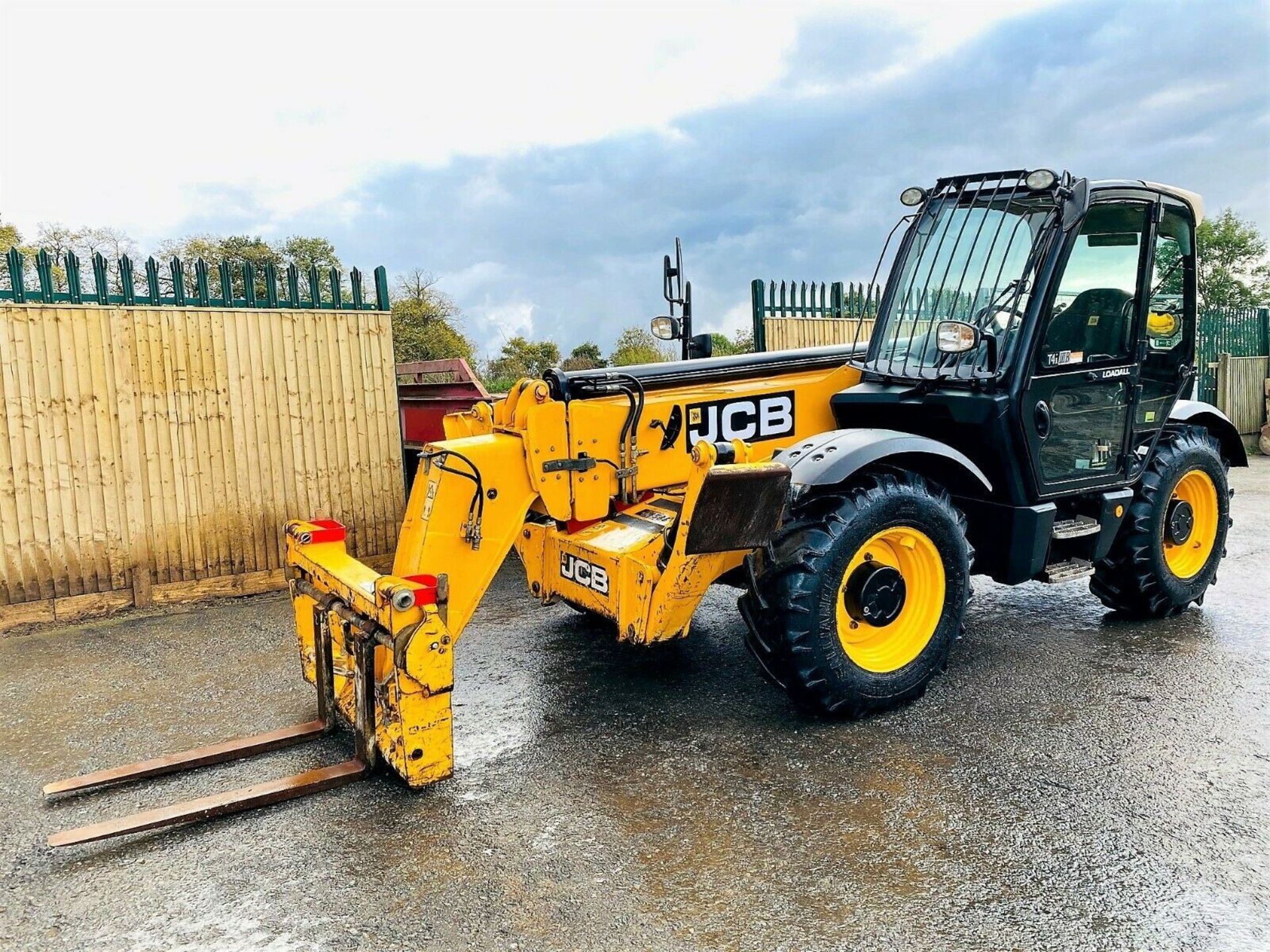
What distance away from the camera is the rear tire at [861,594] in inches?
159

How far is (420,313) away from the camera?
20.0 meters

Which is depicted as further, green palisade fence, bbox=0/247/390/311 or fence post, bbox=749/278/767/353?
fence post, bbox=749/278/767/353

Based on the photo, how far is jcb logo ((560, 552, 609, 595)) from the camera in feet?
14.0

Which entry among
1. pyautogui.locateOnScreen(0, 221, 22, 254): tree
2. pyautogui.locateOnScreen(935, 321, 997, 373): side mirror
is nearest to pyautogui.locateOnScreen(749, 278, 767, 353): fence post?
pyautogui.locateOnScreen(935, 321, 997, 373): side mirror

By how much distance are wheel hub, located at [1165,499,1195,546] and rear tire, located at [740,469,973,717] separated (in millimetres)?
2114

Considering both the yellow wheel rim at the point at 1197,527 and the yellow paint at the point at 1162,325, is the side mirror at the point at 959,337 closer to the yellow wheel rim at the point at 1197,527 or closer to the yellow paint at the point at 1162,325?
the yellow paint at the point at 1162,325

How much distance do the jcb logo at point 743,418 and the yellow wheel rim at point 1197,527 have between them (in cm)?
275

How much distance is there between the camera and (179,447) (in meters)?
6.99

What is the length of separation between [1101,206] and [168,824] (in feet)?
17.0

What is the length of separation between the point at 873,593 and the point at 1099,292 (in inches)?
86.3

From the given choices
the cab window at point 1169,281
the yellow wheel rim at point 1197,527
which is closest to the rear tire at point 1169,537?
the yellow wheel rim at point 1197,527

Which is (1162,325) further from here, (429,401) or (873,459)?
(429,401)

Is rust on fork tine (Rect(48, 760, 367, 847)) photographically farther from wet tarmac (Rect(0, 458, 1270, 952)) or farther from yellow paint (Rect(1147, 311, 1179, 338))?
yellow paint (Rect(1147, 311, 1179, 338))

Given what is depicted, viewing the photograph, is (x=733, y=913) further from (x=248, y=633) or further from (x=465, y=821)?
(x=248, y=633)
